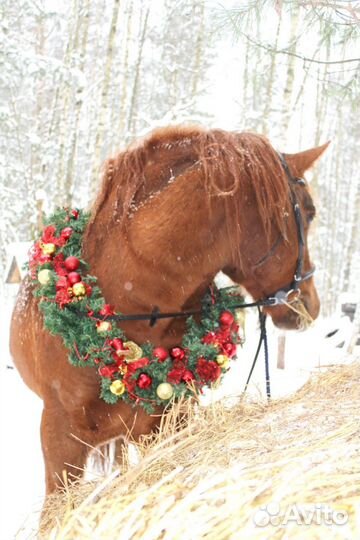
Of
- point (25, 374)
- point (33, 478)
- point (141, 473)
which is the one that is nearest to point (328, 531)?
point (141, 473)

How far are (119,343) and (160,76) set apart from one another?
18.2 m

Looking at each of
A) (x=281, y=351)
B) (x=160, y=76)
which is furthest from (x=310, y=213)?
(x=160, y=76)

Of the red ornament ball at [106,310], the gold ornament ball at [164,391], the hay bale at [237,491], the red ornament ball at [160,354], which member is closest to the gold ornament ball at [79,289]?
the red ornament ball at [106,310]

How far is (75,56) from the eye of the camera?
364 inches

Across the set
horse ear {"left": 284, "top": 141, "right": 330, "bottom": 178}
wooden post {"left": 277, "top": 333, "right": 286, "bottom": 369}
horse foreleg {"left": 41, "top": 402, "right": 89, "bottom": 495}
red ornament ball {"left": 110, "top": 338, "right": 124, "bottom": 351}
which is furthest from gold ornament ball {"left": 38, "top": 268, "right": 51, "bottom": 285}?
wooden post {"left": 277, "top": 333, "right": 286, "bottom": 369}

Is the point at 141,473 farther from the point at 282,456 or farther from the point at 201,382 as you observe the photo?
the point at 201,382

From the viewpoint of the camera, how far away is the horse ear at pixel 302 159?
1.97m

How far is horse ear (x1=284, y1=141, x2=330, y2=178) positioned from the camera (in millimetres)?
1969

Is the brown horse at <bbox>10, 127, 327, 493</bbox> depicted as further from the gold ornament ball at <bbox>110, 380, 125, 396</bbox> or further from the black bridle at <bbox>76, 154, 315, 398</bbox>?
the gold ornament ball at <bbox>110, 380, 125, 396</bbox>

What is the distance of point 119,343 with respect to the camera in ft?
6.24

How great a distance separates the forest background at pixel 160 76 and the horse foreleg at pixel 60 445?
1.03 meters

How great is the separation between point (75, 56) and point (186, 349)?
881 cm

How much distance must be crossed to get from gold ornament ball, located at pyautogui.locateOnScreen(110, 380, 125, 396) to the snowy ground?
0.42 metres

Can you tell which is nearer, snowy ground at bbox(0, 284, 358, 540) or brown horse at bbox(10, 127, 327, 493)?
brown horse at bbox(10, 127, 327, 493)
